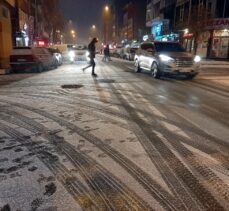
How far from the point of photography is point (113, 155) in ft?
16.1

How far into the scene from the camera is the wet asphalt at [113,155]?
3.59 metres

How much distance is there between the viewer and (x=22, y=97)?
10289 millimetres

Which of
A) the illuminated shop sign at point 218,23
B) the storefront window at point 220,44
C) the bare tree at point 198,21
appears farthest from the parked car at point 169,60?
the storefront window at point 220,44

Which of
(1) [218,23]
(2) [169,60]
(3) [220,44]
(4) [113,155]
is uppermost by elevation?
(1) [218,23]

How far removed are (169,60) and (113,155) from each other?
11090mm

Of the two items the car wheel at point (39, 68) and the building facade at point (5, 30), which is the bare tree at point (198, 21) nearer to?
the building facade at point (5, 30)

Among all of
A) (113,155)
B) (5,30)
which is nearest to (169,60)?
(113,155)

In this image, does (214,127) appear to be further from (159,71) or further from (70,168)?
(159,71)

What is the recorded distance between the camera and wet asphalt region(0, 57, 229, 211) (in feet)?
11.8

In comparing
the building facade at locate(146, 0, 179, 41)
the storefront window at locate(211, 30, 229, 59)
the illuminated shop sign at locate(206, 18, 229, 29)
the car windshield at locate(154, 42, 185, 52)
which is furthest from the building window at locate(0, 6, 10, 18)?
the building facade at locate(146, 0, 179, 41)

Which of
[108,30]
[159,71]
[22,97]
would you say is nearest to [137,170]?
[22,97]

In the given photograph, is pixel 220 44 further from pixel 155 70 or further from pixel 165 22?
pixel 155 70

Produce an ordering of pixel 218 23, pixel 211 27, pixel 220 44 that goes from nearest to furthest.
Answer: pixel 218 23 < pixel 220 44 < pixel 211 27

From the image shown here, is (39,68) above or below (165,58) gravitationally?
below
